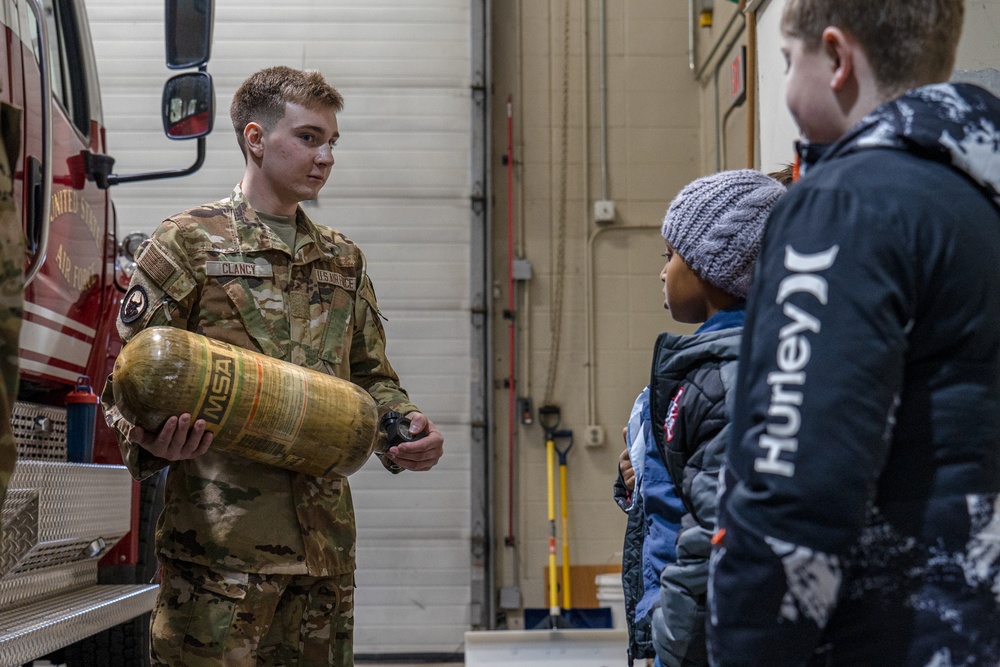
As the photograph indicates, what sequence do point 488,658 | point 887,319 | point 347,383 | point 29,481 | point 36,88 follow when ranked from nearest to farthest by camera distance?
1. point 887,319
2. point 347,383
3. point 29,481
4. point 36,88
5. point 488,658

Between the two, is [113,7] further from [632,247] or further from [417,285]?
[632,247]

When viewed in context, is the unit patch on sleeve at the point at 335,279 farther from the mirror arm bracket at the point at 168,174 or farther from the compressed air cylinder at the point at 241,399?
the mirror arm bracket at the point at 168,174

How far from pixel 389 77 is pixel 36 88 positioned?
14.6 ft

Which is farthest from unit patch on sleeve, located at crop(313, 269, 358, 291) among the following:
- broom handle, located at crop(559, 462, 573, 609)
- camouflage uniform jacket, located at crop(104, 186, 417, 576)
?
broom handle, located at crop(559, 462, 573, 609)

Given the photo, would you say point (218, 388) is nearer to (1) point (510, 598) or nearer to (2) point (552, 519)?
(2) point (552, 519)

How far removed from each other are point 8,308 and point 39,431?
1.94 metres

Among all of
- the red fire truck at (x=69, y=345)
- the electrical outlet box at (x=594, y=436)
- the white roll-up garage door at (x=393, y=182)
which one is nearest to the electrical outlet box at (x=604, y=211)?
the white roll-up garage door at (x=393, y=182)

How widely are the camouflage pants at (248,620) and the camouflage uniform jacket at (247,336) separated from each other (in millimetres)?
45

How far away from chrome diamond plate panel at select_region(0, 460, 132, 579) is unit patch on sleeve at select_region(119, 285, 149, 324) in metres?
0.57

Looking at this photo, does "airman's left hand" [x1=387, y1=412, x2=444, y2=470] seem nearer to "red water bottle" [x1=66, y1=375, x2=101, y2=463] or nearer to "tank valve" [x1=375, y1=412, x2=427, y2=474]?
"tank valve" [x1=375, y1=412, x2=427, y2=474]

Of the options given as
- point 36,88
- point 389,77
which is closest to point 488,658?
point 36,88

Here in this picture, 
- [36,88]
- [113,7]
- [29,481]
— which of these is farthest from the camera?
[113,7]

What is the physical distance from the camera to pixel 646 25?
7.74 m

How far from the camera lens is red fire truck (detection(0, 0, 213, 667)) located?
2.92 metres
